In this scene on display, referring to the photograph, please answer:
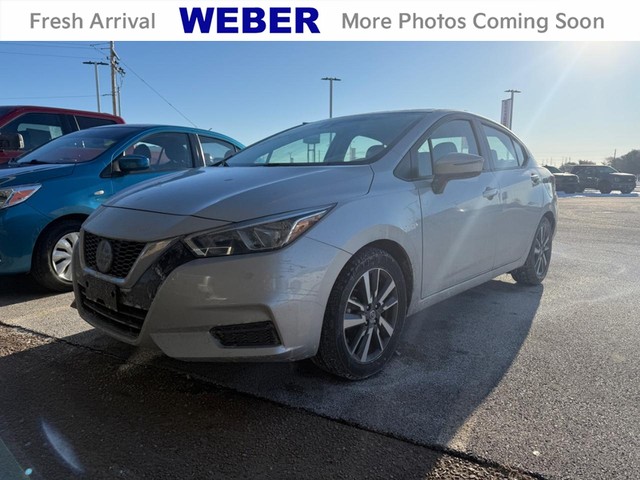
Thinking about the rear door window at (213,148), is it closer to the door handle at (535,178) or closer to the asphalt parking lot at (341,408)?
the asphalt parking lot at (341,408)

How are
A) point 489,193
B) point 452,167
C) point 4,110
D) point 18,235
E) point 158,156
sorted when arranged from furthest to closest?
point 4,110
point 158,156
point 18,235
point 489,193
point 452,167

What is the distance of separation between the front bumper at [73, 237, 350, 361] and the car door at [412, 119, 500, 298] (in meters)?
0.95

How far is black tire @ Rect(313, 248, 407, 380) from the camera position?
238 centimetres

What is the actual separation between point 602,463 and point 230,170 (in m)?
2.52

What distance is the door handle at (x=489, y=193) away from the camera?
3.51 meters

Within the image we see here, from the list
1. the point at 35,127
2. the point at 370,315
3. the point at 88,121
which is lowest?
the point at 370,315

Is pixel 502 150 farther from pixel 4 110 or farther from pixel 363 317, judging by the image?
pixel 4 110

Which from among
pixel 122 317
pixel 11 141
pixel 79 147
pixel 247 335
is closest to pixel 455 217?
pixel 247 335

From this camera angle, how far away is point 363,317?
2.56 metres

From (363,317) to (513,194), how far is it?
211 centimetres

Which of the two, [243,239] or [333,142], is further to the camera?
[333,142]

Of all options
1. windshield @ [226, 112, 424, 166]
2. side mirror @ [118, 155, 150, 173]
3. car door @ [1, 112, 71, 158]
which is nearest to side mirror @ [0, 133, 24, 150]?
car door @ [1, 112, 71, 158]

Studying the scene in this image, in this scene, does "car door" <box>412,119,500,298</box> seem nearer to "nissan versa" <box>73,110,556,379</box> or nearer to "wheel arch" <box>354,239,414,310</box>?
"nissan versa" <box>73,110,556,379</box>

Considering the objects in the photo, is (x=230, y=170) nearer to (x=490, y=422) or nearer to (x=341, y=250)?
(x=341, y=250)
